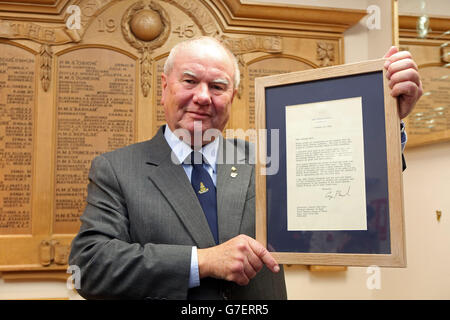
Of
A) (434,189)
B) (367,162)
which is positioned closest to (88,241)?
(367,162)

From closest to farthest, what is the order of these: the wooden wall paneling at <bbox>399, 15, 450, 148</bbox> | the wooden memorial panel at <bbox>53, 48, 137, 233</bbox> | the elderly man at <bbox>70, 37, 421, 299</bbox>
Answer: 1. the elderly man at <bbox>70, 37, 421, 299</bbox>
2. the wooden wall paneling at <bbox>399, 15, 450, 148</bbox>
3. the wooden memorial panel at <bbox>53, 48, 137, 233</bbox>

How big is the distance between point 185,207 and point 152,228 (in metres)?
0.13

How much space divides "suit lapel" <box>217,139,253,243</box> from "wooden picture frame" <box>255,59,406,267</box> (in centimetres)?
19

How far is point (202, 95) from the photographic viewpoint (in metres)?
1.66

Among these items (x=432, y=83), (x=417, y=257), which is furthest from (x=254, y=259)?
(x=417, y=257)

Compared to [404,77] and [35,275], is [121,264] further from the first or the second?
[35,275]

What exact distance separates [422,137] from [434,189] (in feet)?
1.08

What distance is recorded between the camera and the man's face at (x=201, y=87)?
5.49ft

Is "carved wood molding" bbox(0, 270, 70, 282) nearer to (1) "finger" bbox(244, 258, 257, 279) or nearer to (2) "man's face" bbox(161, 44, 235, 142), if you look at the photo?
(2) "man's face" bbox(161, 44, 235, 142)

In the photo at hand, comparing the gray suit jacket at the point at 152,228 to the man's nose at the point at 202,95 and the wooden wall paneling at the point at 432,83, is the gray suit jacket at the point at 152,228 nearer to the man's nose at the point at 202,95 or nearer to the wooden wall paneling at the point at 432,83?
the man's nose at the point at 202,95

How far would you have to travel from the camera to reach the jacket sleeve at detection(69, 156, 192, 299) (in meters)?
1.37

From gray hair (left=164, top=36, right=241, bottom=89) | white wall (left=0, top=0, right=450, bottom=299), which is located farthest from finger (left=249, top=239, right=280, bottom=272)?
white wall (left=0, top=0, right=450, bottom=299)

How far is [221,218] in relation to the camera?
1553 mm

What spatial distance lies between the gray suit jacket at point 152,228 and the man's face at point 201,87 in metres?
0.15
